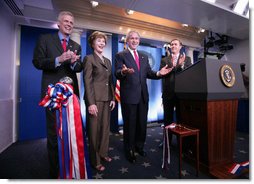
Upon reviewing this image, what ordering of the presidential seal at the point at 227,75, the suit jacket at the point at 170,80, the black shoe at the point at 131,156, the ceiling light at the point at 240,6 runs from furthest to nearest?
the ceiling light at the point at 240,6 < the suit jacket at the point at 170,80 < the black shoe at the point at 131,156 < the presidential seal at the point at 227,75

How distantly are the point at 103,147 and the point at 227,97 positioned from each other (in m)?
1.47

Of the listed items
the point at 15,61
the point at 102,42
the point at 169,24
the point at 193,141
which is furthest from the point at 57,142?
the point at 169,24

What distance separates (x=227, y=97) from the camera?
55.5 inches

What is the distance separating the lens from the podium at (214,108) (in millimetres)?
1317

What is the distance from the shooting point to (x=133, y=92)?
1667 mm

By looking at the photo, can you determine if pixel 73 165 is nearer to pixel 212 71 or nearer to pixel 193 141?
pixel 193 141

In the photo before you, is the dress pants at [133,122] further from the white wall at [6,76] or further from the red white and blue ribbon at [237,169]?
the white wall at [6,76]

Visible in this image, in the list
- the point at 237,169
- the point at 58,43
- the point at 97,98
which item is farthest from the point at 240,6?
the point at 58,43

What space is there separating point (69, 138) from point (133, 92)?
2.79 ft

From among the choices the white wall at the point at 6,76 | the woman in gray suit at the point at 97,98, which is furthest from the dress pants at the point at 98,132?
the white wall at the point at 6,76

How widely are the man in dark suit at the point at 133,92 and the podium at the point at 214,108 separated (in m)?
0.47

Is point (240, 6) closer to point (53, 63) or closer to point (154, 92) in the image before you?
point (154, 92)

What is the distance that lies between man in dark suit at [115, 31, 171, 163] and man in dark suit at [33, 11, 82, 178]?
0.59m

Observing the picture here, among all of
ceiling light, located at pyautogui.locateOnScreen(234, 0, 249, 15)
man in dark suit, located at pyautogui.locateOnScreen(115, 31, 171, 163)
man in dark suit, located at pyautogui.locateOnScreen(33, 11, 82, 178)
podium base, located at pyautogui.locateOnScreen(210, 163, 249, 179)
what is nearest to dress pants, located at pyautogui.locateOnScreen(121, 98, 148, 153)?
man in dark suit, located at pyautogui.locateOnScreen(115, 31, 171, 163)
